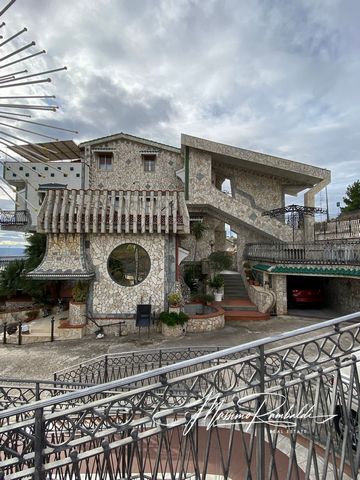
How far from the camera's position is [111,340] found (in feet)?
32.0

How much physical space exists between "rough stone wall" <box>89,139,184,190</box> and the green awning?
9.42 meters

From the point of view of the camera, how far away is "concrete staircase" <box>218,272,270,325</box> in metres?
11.5

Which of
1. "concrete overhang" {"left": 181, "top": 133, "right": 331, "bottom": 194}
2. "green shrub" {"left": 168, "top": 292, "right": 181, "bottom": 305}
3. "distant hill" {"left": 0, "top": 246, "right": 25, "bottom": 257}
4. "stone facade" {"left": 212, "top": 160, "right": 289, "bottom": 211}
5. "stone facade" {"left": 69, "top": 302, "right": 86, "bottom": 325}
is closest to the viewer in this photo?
"stone facade" {"left": 69, "top": 302, "right": 86, "bottom": 325}

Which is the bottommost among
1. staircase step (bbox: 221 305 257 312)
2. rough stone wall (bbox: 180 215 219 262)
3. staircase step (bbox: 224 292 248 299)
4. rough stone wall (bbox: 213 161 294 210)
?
staircase step (bbox: 221 305 257 312)

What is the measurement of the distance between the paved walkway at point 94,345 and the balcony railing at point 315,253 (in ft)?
8.99

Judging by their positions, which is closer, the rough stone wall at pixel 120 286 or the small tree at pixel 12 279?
the rough stone wall at pixel 120 286

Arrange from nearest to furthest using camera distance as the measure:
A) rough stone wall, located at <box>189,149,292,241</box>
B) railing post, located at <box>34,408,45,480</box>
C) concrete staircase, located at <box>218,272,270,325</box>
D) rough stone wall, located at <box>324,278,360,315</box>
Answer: railing post, located at <box>34,408,45,480</box> → rough stone wall, located at <box>324,278,360,315</box> → concrete staircase, located at <box>218,272,270,325</box> → rough stone wall, located at <box>189,149,292,241</box>

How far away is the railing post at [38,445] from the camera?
1542 mm

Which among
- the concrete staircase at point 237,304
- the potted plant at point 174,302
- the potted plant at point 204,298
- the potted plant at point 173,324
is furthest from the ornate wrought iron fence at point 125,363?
the potted plant at point 204,298

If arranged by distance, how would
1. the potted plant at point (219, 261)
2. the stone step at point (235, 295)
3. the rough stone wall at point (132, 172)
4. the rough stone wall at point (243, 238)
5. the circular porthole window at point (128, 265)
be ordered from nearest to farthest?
the circular porthole window at point (128, 265), the stone step at point (235, 295), the potted plant at point (219, 261), the rough stone wall at point (243, 238), the rough stone wall at point (132, 172)

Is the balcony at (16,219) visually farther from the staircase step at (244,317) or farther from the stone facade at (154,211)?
the staircase step at (244,317)

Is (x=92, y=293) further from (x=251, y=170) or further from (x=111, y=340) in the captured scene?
(x=251, y=170)

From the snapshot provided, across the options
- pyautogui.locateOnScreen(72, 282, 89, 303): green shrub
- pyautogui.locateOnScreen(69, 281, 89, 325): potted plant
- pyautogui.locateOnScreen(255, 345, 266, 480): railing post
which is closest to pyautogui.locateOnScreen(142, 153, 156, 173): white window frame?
pyautogui.locateOnScreen(72, 282, 89, 303): green shrub

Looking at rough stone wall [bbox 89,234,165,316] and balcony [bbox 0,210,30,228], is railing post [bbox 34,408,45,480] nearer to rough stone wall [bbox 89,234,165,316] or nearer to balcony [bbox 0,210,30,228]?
rough stone wall [bbox 89,234,165,316]
